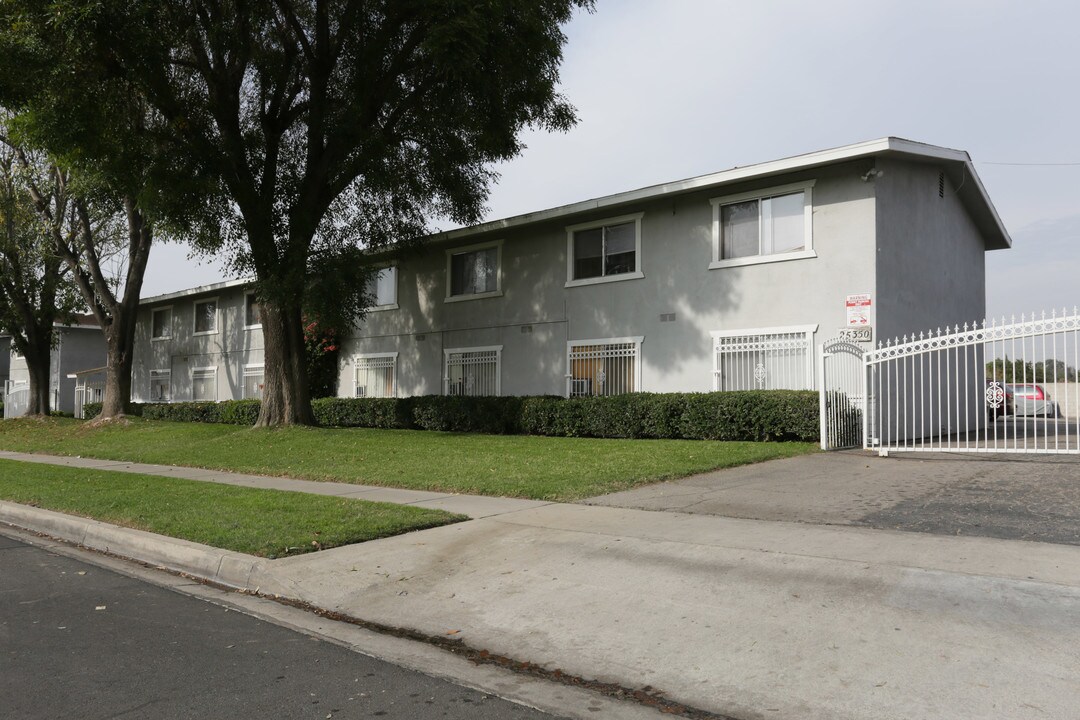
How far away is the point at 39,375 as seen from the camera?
31.1 m

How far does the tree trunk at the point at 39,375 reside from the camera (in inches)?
1207

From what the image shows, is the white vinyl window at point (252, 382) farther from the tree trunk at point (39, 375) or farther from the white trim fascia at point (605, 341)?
the white trim fascia at point (605, 341)

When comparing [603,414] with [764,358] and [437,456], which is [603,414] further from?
→ [437,456]

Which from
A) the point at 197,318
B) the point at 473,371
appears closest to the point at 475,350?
the point at 473,371

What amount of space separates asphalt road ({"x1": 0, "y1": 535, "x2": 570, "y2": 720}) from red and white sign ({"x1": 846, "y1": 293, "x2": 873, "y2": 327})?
1220 cm

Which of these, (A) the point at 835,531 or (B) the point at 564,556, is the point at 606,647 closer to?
(B) the point at 564,556

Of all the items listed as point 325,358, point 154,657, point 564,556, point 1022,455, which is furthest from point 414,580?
point 325,358

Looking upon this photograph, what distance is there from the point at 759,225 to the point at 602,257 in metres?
4.10

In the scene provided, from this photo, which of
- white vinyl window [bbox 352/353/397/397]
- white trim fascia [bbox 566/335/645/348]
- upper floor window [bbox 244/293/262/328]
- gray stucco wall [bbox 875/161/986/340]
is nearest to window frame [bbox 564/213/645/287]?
white trim fascia [bbox 566/335/645/348]

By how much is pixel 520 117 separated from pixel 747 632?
16.1m

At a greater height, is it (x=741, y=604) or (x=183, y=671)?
(x=741, y=604)

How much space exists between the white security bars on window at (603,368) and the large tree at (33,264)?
58.0ft

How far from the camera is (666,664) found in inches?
181

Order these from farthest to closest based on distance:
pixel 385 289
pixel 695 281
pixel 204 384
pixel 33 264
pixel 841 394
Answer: pixel 204 384 → pixel 33 264 → pixel 385 289 → pixel 695 281 → pixel 841 394
